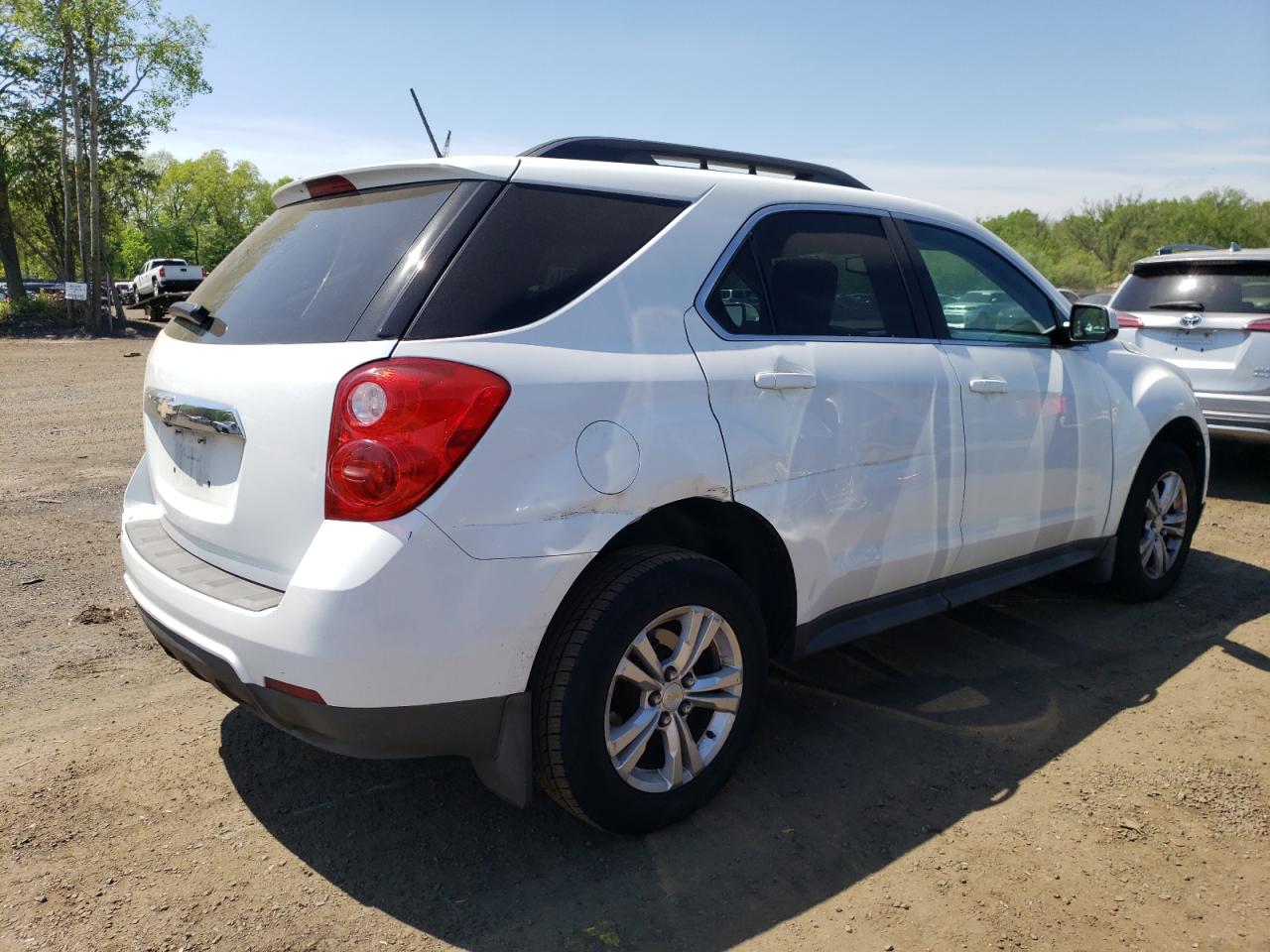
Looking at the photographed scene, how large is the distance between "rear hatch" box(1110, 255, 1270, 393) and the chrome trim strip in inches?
279

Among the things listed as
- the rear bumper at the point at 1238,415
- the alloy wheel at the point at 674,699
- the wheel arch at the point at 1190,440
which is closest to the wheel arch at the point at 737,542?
the alloy wheel at the point at 674,699

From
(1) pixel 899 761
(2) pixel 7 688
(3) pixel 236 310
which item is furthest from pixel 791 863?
(2) pixel 7 688

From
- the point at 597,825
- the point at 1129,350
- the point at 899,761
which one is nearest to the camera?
the point at 597,825

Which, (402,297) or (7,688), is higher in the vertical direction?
(402,297)

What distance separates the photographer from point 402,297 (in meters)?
2.47

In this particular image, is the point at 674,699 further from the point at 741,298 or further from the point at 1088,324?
the point at 1088,324

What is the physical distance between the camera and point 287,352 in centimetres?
257

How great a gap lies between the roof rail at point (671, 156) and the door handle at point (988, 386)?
892mm

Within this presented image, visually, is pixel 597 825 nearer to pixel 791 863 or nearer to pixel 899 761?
pixel 791 863

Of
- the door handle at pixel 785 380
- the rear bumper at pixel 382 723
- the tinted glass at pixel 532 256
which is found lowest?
the rear bumper at pixel 382 723

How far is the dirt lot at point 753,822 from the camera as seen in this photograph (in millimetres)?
2502

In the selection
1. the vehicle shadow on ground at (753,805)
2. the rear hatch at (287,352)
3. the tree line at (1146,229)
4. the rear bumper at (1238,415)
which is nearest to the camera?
the rear hatch at (287,352)

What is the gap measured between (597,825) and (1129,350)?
142 inches

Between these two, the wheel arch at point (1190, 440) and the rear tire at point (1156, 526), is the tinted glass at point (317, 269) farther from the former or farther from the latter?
the wheel arch at point (1190, 440)
